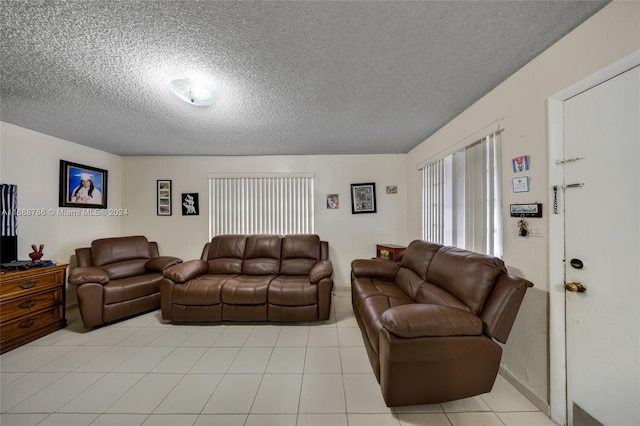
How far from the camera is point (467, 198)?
91.4 inches

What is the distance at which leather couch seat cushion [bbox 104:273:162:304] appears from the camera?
8.86 ft

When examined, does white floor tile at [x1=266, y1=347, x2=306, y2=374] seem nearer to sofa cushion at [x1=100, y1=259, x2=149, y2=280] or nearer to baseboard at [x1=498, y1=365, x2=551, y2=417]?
baseboard at [x1=498, y1=365, x2=551, y2=417]

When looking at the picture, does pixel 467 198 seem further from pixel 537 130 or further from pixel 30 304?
pixel 30 304

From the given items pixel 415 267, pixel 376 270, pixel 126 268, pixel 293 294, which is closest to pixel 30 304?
pixel 126 268

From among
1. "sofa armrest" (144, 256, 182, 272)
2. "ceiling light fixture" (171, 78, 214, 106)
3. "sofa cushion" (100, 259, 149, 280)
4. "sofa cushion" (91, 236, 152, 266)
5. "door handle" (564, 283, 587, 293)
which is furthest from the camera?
"sofa armrest" (144, 256, 182, 272)

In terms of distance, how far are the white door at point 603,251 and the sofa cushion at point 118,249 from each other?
16.4 ft

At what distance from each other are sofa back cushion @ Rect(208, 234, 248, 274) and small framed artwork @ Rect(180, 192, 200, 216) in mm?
862

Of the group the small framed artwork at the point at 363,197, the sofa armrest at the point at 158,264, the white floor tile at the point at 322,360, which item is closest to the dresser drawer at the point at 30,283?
the sofa armrest at the point at 158,264

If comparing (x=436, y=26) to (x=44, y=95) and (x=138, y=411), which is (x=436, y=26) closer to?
(x=138, y=411)

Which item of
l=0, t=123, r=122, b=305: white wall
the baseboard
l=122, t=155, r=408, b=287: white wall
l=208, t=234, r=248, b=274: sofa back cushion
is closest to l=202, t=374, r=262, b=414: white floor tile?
l=208, t=234, r=248, b=274: sofa back cushion

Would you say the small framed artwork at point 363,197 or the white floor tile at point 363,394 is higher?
the small framed artwork at point 363,197

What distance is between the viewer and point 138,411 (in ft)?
4.98

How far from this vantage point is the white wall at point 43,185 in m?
2.64

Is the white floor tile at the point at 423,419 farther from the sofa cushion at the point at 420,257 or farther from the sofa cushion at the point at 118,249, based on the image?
the sofa cushion at the point at 118,249
